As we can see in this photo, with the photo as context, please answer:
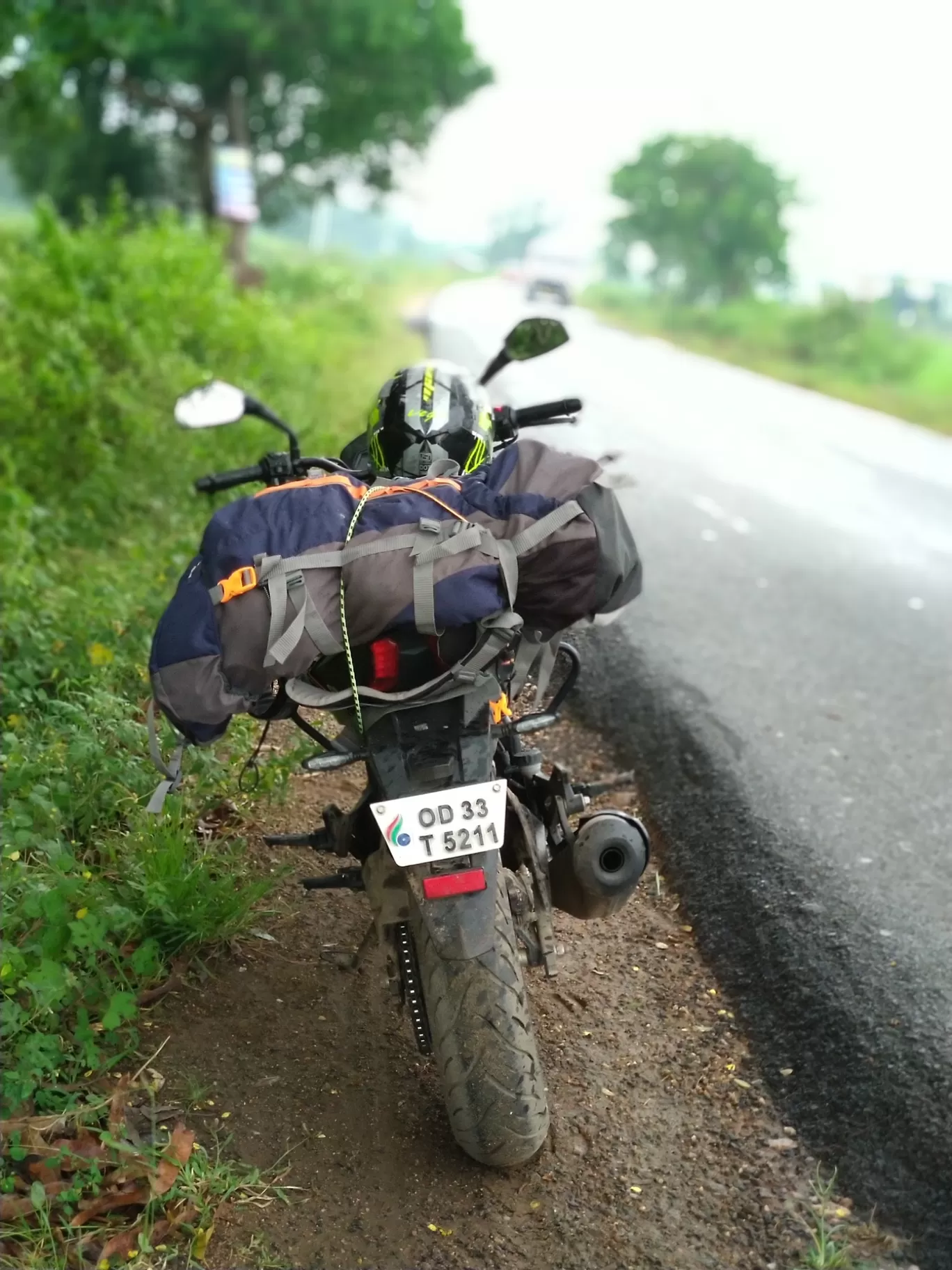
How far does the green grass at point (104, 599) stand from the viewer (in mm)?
3186

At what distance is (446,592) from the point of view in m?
2.61

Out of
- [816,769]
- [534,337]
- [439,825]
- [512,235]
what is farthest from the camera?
[512,235]

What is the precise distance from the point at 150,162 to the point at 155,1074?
29650mm

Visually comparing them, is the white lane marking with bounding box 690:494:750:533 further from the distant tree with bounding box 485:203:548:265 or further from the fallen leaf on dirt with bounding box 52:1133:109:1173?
the distant tree with bounding box 485:203:548:265

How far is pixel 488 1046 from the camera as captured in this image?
8.43 feet

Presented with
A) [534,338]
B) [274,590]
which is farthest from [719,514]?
[274,590]

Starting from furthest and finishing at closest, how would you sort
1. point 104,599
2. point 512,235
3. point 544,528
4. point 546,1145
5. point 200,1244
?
1. point 512,235
2. point 104,599
3. point 546,1145
4. point 544,528
5. point 200,1244

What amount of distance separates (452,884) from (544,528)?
786 mm

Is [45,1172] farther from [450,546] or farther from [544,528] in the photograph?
[544,528]

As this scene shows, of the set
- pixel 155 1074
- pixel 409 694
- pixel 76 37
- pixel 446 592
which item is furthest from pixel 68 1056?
pixel 76 37

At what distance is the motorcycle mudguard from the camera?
2.59 metres

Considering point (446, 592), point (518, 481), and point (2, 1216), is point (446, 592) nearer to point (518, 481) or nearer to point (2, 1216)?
point (518, 481)

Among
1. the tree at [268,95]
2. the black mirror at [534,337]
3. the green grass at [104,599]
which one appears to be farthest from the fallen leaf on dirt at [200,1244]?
the tree at [268,95]

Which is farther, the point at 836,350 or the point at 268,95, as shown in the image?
the point at 836,350
